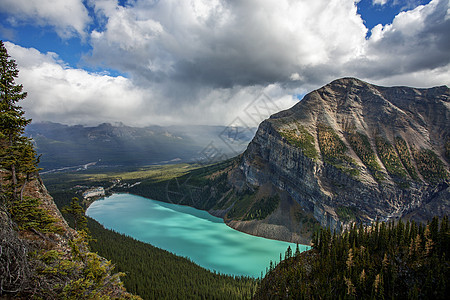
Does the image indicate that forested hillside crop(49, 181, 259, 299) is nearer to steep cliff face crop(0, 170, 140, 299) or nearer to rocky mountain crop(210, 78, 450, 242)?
steep cliff face crop(0, 170, 140, 299)

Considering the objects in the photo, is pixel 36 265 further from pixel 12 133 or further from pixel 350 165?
pixel 350 165

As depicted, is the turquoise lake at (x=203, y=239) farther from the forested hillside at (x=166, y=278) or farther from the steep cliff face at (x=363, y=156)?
the steep cliff face at (x=363, y=156)

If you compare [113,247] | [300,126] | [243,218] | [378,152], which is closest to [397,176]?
[378,152]

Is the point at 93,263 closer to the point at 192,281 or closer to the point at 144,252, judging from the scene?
the point at 192,281

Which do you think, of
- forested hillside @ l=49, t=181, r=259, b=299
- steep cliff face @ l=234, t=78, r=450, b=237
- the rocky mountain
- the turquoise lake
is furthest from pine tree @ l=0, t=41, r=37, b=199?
steep cliff face @ l=234, t=78, r=450, b=237

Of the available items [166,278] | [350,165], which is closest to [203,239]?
[166,278]
